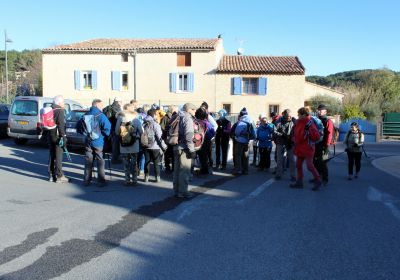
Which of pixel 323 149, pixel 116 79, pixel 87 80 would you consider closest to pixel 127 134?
pixel 323 149

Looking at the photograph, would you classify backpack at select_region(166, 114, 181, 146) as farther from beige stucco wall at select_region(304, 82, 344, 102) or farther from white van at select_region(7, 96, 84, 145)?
beige stucco wall at select_region(304, 82, 344, 102)

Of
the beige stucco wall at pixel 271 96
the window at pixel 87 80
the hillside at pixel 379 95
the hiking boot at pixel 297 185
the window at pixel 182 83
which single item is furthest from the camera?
the hillside at pixel 379 95

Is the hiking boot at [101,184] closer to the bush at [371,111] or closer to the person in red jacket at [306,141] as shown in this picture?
the person in red jacket at [306,141]

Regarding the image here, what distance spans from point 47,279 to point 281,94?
29.4 m

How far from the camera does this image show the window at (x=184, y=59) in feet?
106

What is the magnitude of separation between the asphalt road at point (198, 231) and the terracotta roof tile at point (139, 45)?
24.0 m

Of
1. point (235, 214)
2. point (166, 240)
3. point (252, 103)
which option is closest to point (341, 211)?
point (235, 214)

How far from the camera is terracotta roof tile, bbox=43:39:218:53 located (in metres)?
31.8

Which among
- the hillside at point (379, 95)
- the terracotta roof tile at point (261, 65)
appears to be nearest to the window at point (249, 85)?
the terracotta roof tile at point (261, 65)

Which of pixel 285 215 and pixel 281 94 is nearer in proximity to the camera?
pixel 285 215

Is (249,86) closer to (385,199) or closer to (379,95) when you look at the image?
(379,95)

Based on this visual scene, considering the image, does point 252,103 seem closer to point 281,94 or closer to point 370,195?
point 281,94

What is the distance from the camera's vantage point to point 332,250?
4898 mm

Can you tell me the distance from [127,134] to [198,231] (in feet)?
11.4
